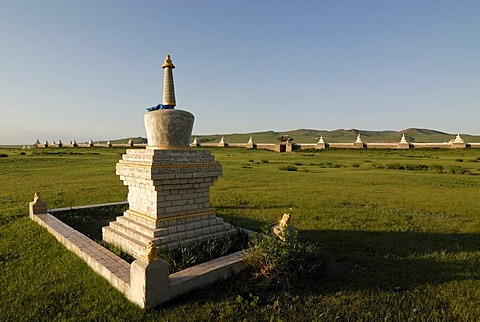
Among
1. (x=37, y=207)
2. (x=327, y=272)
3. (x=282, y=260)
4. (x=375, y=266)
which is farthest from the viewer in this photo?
(x=37, y=207)

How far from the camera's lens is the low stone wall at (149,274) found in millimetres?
5340

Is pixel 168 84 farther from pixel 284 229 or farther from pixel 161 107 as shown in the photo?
pixel 284 229

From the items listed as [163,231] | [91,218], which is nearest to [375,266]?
[163,231]

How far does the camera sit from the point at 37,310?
17.6 feet

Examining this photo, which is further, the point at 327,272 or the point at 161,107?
the point at 161,107

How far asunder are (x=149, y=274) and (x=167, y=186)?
9.53ft

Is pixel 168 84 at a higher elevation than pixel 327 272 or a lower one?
higher

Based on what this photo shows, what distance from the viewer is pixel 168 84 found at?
28.4ft

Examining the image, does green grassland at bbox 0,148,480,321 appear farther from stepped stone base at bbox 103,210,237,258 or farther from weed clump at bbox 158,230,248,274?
stepped stone base at bbox 103,210,237,258

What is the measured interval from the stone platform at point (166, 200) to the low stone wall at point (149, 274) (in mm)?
915

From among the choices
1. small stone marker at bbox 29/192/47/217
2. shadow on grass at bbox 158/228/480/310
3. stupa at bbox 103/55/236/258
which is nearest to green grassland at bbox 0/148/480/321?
shadow on grass at bbox 158/228/480/310

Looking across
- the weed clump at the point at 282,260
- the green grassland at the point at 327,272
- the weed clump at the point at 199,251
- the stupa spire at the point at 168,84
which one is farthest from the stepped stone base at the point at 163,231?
the stupa spire at the point at 168,84

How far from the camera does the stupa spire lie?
28.1 ft

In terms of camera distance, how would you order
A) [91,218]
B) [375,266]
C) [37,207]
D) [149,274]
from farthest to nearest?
[91,218] < [37,207] < [375,266] < [149,274]
